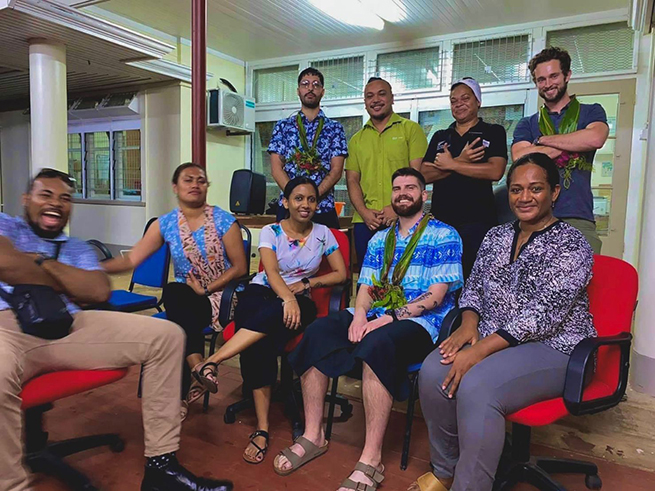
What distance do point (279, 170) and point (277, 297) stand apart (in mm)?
895

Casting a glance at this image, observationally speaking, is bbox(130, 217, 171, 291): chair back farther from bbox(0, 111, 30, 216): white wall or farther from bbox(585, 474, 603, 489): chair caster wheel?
bbox(0, 111, 30, 216): white wall

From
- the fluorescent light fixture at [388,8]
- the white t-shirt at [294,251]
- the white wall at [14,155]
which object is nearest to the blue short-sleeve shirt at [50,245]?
the white t-shirt at [294,251]

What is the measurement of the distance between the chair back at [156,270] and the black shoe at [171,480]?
1318 mm

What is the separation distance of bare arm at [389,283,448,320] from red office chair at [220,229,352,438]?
0.36 metres

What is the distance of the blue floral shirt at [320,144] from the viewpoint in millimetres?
2877

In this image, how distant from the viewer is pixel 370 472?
183cm

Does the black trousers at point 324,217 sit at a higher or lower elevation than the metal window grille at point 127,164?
lower

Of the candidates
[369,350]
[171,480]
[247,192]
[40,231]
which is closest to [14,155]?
[247,192]

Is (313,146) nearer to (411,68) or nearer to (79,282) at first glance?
(79,282)

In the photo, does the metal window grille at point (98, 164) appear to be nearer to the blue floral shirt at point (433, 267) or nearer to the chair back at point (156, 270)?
the chair back at point (156, 270)

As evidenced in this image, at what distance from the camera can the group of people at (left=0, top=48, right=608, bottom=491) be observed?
1.66 m

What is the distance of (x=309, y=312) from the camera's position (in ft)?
7.64

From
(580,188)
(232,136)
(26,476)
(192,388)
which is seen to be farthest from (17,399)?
(232,136)

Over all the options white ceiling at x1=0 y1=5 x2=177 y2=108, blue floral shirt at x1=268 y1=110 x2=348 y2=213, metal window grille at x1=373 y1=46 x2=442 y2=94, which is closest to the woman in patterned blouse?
blue floral shirt at x1=268 y1=110 x2=348 y2=213
